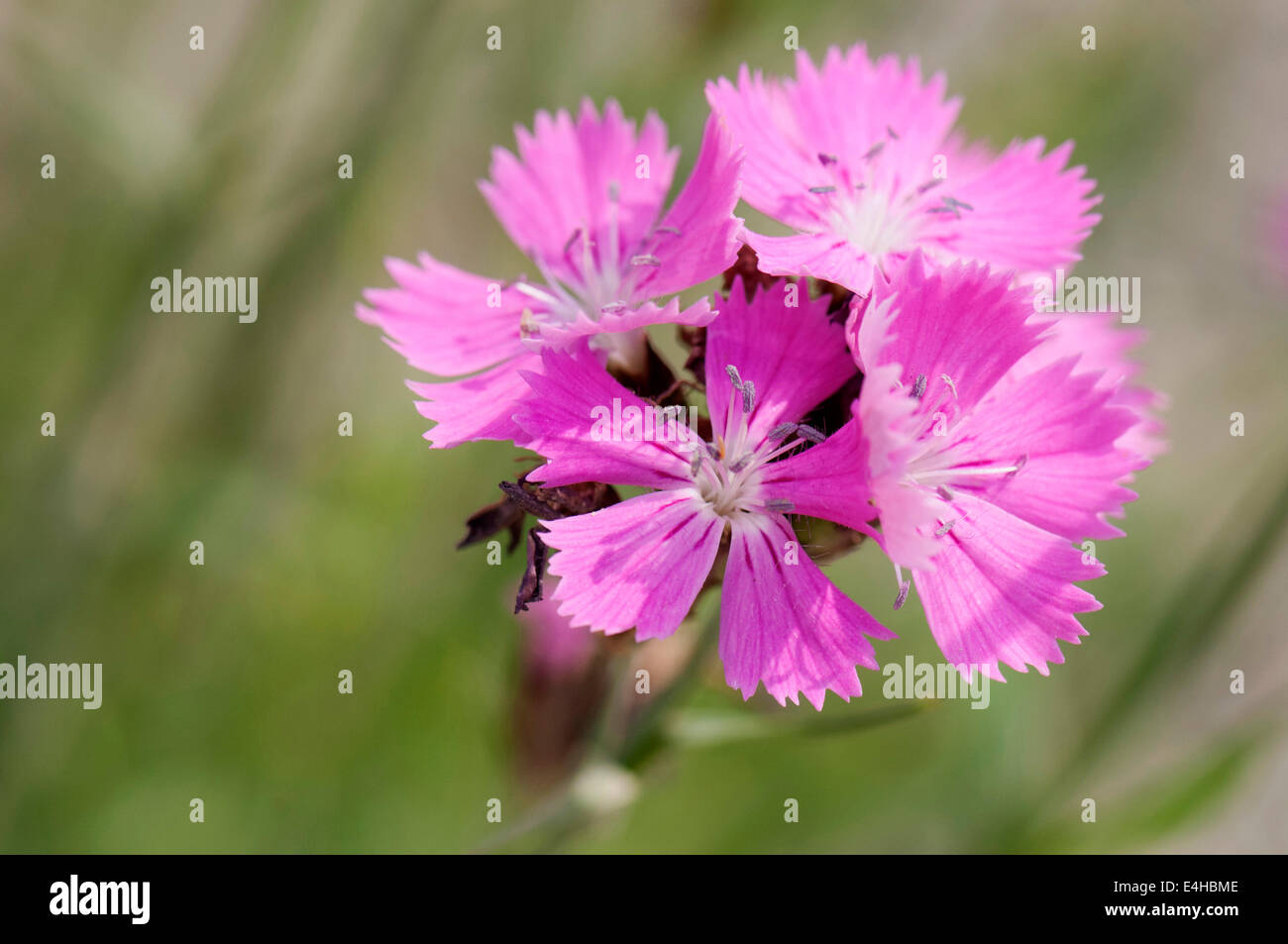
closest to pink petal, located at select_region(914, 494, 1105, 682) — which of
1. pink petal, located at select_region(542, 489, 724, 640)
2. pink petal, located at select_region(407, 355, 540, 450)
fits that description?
pink petal, located at select_region(542, 489, 724, 640)

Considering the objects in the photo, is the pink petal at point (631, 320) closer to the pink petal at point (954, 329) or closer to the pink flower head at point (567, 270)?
the pink flower head at point (567, 270)

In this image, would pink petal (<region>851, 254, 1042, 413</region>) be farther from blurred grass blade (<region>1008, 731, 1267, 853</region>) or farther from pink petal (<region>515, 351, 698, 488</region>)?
blurred grass blade (<region>1008, 731, 1267, 853</region>)


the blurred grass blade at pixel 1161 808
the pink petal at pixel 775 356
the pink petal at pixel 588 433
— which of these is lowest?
the blurred grass blade at pixel 1161 808

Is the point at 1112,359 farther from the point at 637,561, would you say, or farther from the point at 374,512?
the point at 374,512

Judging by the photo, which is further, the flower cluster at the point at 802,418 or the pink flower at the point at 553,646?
the pink flower at the point at 553,646

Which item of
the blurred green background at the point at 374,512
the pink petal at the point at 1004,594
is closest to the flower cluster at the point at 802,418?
the pink petal at the point at 1004,594
